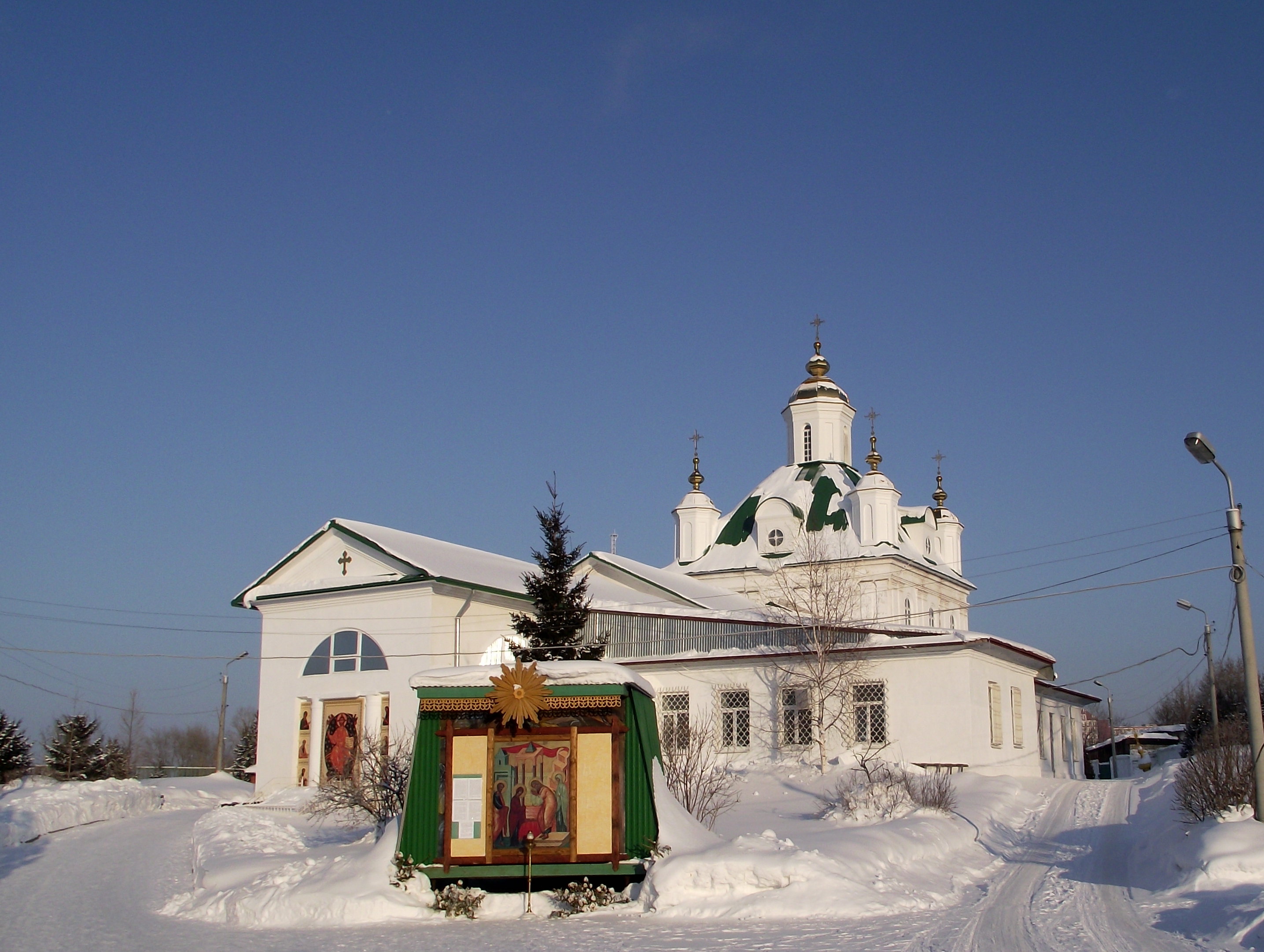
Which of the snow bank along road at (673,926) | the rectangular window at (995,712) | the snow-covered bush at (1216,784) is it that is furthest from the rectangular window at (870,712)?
the snow-covered bush at (1216,784)

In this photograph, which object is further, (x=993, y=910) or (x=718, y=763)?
(x=718, y=763)

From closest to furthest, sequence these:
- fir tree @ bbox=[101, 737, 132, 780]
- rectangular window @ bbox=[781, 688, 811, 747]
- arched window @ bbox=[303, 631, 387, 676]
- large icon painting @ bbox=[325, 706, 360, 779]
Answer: rectangular window @ bbox=[781, 688, 811, 747] → large icon painting @ bbox=[325, 706, 360, 779] → arched window @ bbox=[303, 631, 387, 676] → fir tree @ bbox=[101, 737, 132, 780]

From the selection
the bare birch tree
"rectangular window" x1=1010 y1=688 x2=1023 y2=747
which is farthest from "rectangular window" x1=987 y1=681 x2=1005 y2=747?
the bare birch tree

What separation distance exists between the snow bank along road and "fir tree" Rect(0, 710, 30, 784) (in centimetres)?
1410

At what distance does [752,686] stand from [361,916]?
14.7m

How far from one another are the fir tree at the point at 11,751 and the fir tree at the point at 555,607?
15.1m

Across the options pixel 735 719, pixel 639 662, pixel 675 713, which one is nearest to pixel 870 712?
pixel 735 719

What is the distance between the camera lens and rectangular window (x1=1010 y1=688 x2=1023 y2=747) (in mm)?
26297

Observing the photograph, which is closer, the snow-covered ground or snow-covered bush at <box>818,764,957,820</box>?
the snow-covered ground

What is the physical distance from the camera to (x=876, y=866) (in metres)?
12.7

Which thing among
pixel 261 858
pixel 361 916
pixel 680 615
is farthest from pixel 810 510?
pixel 361 916

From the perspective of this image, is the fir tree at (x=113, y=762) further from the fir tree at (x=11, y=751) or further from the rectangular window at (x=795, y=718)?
the rectangular window at (x=795, y=718)

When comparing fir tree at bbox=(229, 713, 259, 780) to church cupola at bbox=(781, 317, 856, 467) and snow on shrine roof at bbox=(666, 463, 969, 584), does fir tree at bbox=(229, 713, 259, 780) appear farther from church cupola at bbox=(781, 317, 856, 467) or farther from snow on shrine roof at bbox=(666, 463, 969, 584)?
church cupola at bbox=(781, 317, 856, 467)

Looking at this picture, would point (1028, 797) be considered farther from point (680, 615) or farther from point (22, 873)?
point (22, 873)
